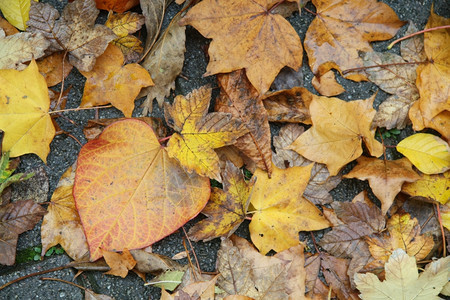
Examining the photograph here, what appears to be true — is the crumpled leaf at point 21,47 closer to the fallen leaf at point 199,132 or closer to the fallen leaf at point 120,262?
the fallen leaf at point 199,132

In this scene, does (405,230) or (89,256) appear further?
(405,230)

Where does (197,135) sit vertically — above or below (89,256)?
above

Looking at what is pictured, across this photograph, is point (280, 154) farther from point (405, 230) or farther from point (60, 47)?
point (60, 47)

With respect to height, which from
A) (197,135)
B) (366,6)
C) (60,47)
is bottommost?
(197,135)

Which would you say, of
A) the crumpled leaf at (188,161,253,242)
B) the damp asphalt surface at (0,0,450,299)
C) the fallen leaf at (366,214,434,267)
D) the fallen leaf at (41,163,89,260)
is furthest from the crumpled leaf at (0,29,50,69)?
the fallen leaf at (366,214,434,267)

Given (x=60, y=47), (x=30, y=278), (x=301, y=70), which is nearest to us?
(x=30, y=278)

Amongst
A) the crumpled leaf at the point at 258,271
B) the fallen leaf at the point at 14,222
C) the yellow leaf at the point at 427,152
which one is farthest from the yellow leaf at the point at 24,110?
the yellow leaf at the point at 427,152

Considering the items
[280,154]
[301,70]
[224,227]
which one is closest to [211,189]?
[224,227]
